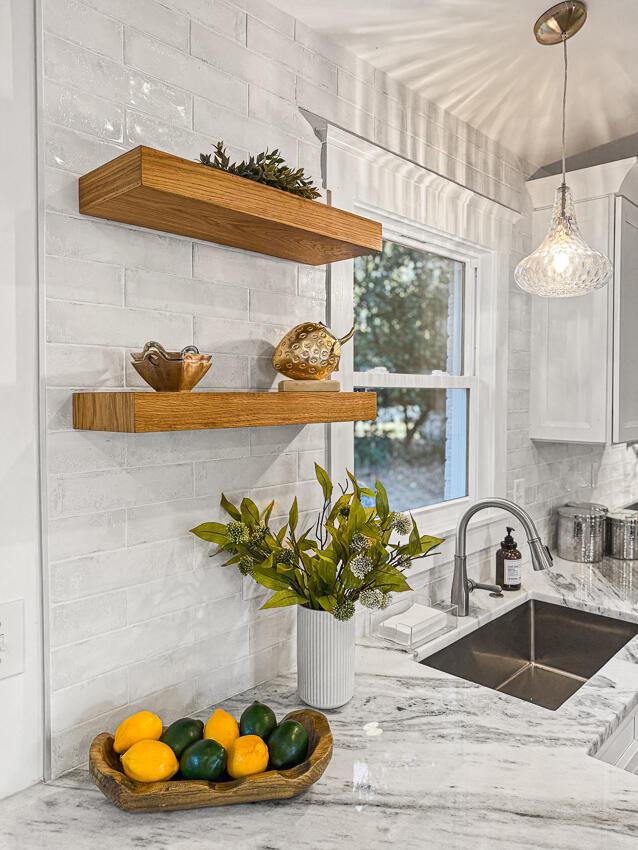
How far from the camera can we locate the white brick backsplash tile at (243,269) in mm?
1260

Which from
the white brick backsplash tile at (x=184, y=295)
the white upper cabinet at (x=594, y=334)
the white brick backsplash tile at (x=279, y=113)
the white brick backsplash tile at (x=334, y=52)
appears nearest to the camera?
the white brick backsplash tile at (x=184, y=295)

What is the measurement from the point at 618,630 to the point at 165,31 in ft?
6.22

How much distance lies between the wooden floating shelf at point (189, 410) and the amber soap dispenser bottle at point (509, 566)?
1.07m

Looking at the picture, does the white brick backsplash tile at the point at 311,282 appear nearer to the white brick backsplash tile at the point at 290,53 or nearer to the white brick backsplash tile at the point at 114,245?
the white brick backsplash tile at the point at 114,245

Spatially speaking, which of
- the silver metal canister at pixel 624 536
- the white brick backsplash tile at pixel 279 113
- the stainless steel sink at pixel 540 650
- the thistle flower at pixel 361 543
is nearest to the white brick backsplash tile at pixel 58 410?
the thistle flower at pixel 361 543

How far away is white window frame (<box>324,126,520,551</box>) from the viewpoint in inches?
62.0

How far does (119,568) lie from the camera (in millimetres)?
1141

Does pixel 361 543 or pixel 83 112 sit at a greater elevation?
pixel 83 112

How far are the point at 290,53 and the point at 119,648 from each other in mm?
1291

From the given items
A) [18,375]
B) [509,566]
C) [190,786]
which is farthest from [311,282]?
[509,566]

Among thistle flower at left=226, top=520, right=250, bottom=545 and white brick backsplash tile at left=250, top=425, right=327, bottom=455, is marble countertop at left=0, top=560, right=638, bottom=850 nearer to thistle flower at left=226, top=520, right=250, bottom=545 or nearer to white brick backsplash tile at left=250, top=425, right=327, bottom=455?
thistle flower at left=226, top=520, right=250, bottom=545

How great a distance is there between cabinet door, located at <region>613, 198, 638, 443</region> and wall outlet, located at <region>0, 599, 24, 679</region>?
6.43 feet

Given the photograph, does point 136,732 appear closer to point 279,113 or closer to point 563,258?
point 279,113

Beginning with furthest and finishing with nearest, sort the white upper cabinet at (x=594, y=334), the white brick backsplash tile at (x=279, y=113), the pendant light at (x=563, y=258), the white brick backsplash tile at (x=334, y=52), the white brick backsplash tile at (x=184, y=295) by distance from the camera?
the white upper cabinet at (x=594, y=334), the pendant light at (x=563, y=258), the white brick backsplash tile at (x=334, y=52), the white brick backsplash tile at (x=279, y=113), the white brick backsplash tile at (x=184, y=295)
